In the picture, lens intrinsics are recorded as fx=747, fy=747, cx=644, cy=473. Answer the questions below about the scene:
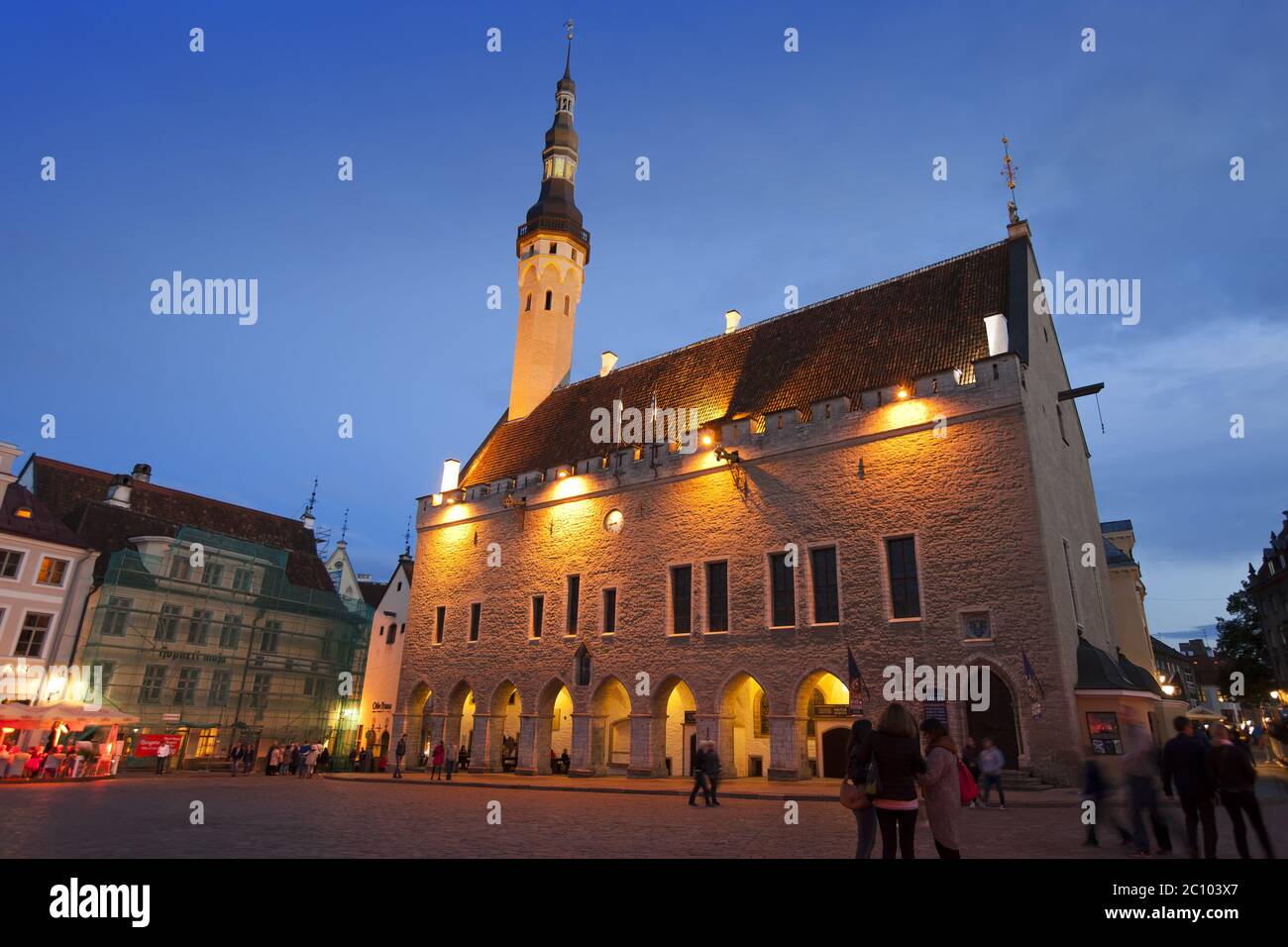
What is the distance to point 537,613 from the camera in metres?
28.4

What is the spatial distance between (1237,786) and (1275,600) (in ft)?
191

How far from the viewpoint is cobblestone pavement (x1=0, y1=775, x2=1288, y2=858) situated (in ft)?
29.1

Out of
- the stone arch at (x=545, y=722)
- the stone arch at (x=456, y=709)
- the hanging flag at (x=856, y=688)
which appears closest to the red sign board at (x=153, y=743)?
the stone arch at (x=456, y=709)

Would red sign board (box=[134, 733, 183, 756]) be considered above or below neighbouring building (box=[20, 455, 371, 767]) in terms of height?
below

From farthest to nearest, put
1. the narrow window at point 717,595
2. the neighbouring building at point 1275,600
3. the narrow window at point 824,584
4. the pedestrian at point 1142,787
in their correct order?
the neighbouring building at point 1275,600 < the narrow window at point 717,595 < the narrow window at point 824,584 < the pedestrian at point 1142,787

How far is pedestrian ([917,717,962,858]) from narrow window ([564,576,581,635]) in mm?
21464

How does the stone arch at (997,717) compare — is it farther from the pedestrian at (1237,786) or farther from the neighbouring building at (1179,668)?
the neighbouring building at (1179,668)

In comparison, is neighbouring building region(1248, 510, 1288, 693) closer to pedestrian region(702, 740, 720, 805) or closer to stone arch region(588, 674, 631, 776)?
stone arch region(588, 674, 631, 776)

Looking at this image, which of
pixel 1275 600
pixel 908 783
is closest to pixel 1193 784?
pixel 908 783

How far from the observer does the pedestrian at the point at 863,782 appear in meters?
6.46

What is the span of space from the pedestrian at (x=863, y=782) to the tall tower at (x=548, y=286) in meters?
30.7

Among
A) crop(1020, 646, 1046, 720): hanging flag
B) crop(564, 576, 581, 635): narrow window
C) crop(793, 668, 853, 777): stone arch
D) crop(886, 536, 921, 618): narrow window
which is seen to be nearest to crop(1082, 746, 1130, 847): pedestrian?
crop(1020, 646, 1046, 720): hanging flag
